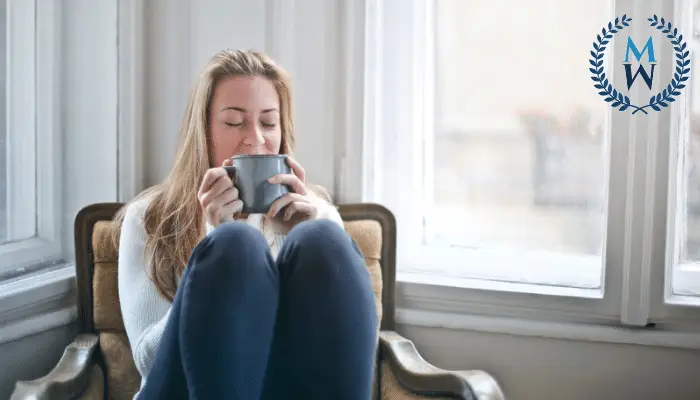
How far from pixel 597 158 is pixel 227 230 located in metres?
1.00

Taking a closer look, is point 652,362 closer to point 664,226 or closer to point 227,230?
point 664,226

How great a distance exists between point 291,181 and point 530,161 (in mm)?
763

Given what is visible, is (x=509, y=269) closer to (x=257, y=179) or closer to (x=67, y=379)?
(x=257, y=179)

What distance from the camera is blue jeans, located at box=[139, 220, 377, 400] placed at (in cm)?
102

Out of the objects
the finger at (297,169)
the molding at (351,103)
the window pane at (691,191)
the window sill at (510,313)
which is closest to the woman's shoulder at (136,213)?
the finger at (297,169)

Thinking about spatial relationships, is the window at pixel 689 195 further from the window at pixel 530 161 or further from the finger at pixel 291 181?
the finger at pixel 291 181

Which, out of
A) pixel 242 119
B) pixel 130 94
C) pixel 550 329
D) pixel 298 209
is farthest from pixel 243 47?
pixel 550 329

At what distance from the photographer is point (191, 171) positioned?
149 centimetres

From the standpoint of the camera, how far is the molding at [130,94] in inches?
71.1

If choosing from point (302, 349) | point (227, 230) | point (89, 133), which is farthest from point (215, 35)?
point (302, 349)

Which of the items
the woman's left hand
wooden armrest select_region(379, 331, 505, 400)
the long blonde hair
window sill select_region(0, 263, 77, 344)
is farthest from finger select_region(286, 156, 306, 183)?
window sill select_region(0, 263, 77, 344)

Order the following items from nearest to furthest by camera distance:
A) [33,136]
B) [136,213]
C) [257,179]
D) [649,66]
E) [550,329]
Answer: [257,179], [136,213], [649,66], [550,329], [33,136]

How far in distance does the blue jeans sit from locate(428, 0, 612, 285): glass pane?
76 cm

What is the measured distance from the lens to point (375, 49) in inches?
69.0
